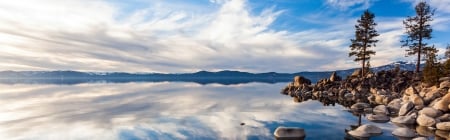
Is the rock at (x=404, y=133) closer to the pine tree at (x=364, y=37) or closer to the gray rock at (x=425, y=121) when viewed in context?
the gray rock at (x=425, y=121)

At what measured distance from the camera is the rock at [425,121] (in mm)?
20172

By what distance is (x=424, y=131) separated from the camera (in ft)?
62.0

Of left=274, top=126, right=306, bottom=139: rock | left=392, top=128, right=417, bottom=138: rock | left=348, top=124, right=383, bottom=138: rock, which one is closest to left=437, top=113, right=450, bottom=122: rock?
left=392, top=128, right=417, bottom=138: rock

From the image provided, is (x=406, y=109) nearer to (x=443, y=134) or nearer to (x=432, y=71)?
(x=443, y=134)

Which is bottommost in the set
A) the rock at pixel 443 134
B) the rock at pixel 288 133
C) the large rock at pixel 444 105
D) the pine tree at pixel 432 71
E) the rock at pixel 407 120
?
the rock at pixel 288 133

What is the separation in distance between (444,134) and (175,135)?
1562 cm

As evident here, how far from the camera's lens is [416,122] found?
21.7m

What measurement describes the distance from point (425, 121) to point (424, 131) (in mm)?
2034

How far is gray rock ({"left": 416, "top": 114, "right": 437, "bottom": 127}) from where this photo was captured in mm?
20188

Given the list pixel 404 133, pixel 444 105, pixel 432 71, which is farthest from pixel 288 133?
pixel 432 71

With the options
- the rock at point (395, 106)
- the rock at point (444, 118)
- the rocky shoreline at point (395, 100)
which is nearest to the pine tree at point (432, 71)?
the rocky shoreline at point (395, 100)

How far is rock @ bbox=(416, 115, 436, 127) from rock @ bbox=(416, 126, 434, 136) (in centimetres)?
46

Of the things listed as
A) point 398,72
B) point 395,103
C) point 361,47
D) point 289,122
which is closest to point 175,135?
point 289,122

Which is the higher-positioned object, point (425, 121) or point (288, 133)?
point (425, 121)
